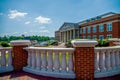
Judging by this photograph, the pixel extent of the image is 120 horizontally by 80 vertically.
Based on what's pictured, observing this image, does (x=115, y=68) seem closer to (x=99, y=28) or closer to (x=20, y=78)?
(x=20, y=78)

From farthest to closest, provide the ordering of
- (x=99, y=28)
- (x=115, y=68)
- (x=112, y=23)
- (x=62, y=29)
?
(x=62, y=29) < (x=99, y=28) < (x=112, y=23) < (x=115, y=68)

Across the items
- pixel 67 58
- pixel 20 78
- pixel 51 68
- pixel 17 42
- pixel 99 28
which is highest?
pixel 99 28

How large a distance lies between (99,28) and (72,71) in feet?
140

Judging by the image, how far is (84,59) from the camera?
4.38 m

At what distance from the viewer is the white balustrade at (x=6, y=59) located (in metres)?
5.39

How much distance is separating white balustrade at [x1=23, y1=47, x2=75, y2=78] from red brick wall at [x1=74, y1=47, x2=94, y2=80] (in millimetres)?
230

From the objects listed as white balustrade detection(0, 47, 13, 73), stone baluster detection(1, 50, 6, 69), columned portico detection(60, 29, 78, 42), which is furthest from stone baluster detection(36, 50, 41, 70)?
columned portico detection(60, 29, 78, 42)

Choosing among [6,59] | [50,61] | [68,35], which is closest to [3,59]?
[6,59]

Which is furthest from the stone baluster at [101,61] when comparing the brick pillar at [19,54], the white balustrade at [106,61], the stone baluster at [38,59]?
the brick pillar at [19,54]

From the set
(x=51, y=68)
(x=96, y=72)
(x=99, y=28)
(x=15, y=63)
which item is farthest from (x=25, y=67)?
(x=99, y=28)

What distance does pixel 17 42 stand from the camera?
5543mm

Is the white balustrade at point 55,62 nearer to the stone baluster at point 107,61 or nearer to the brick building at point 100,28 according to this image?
the stone baluster at point 107,61

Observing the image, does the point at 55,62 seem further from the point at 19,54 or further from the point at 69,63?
the point at 19,54

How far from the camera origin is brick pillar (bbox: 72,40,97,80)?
4.36m
